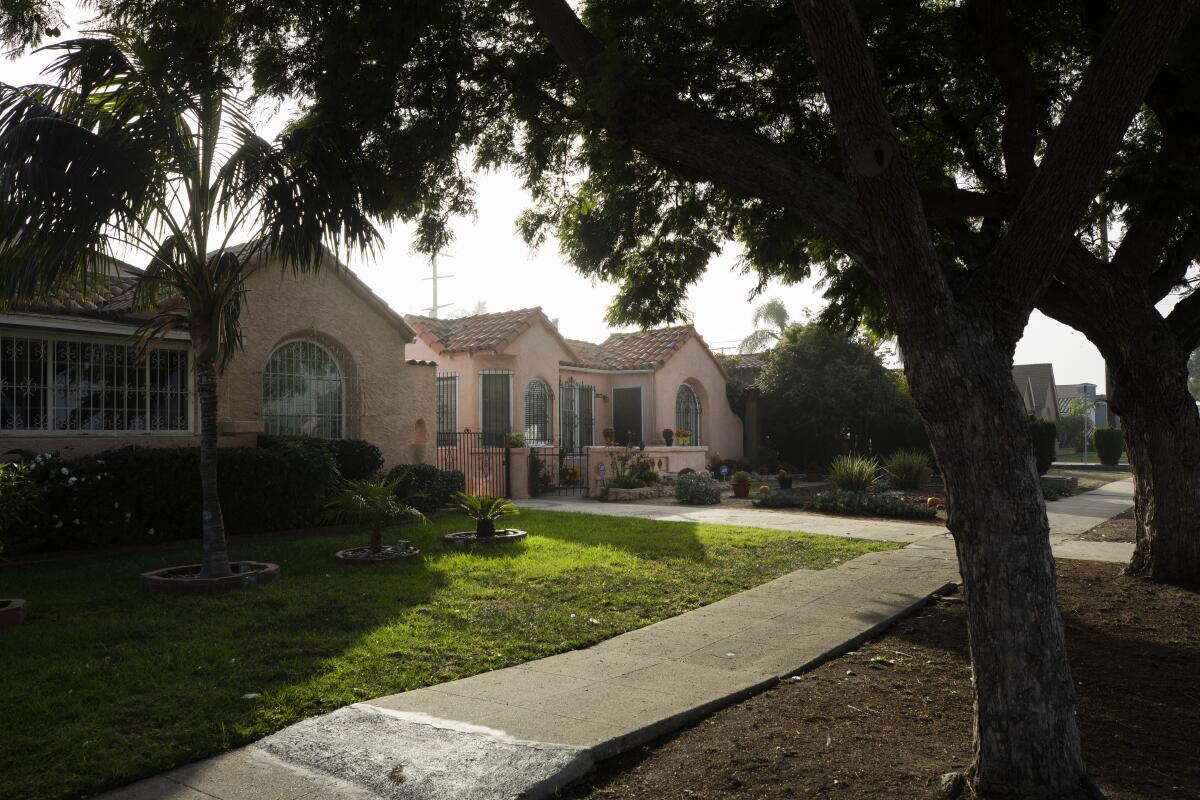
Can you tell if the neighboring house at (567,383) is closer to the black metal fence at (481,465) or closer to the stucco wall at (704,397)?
the stucco wall at (704,397)

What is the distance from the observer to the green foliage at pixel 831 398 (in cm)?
2495

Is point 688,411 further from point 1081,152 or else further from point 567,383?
point 1081,152

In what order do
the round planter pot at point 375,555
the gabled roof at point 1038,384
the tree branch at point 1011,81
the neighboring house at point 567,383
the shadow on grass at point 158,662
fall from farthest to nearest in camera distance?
the gabled roof at point 1038,384, the neighboring house at point 567,383, the round planter pot at point 375,555, the tree branch at point 1011,81, the shadow on grass at point 158,662

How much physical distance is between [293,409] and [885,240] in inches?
493

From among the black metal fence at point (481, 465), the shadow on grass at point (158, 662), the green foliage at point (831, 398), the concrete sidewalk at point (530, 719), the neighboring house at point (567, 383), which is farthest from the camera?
the green foliage at point (831, 398)

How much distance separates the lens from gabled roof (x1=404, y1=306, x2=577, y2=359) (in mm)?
19859

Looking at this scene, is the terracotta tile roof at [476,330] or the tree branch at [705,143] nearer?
the tree branch at [705,143]

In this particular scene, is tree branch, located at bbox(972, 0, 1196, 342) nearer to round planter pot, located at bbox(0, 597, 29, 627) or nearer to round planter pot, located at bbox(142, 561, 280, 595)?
round planter pot, located at bbox(142, 561, 280, 595)

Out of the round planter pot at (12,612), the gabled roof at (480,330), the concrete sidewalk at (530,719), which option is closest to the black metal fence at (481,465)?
the gabled roof at (480,330)

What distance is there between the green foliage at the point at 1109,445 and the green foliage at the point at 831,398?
535 inches

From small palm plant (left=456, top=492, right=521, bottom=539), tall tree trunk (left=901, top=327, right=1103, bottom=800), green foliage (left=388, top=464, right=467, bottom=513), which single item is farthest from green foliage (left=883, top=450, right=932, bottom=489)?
tall tree trunk (left=901, top=327, right=1103, bottom=800)

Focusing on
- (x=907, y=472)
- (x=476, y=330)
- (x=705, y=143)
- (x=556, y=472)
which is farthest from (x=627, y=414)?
(x=705, y=143)

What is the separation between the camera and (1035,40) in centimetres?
812

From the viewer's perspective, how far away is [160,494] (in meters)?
11.0
